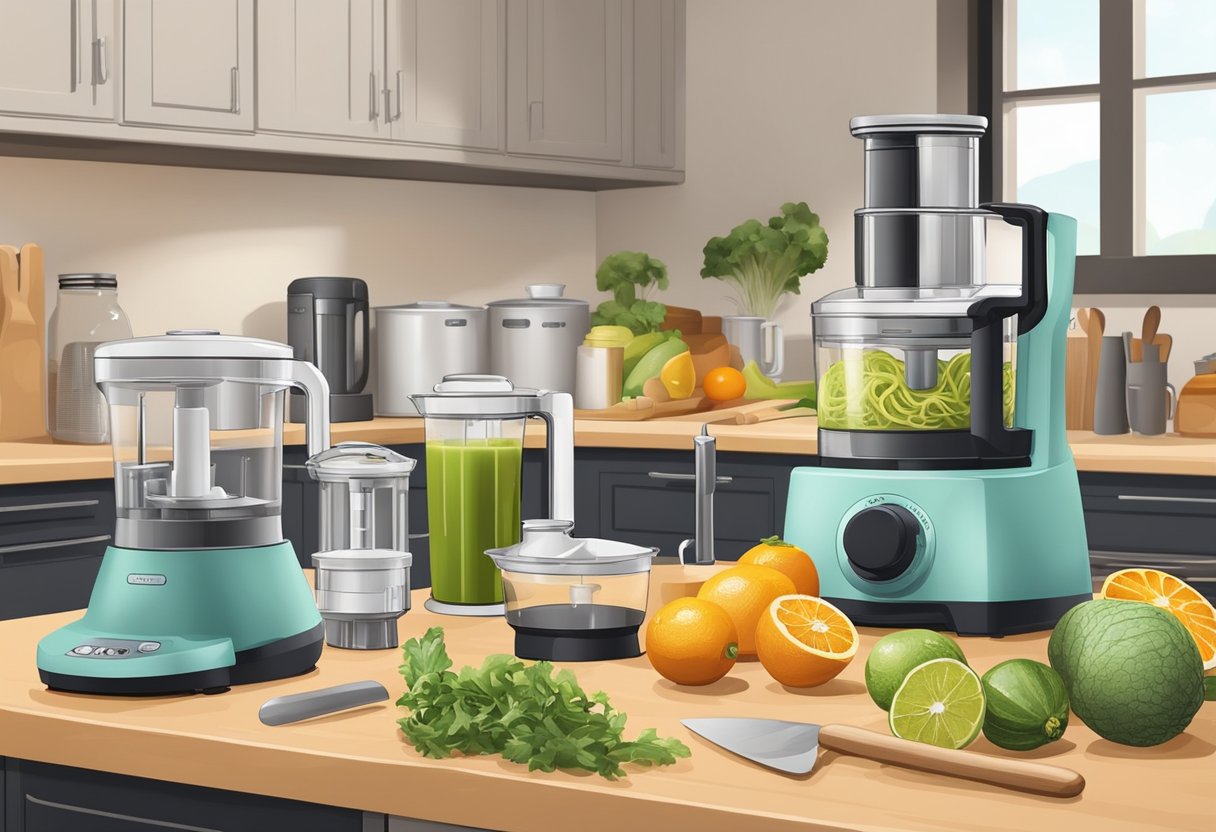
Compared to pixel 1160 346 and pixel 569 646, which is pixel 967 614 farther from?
pixel 1160 346

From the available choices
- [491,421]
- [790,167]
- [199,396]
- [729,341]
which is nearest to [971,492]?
[491,421]

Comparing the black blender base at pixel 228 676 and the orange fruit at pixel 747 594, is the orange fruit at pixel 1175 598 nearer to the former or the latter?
the orange fruit at pixel 747 594

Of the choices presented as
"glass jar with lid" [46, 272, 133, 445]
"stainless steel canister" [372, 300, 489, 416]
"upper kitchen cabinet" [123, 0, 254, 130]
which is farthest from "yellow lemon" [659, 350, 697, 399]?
"glass jar with lid" [46, 272, 133, 445]

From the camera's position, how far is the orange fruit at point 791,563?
1498mm

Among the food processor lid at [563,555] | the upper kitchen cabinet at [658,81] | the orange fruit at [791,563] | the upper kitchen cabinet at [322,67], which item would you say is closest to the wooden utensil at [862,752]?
the food processor lid at [563,555]

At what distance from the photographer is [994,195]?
14.1 ft

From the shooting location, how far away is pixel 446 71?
4.05 metres

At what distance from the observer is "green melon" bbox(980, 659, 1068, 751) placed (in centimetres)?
109

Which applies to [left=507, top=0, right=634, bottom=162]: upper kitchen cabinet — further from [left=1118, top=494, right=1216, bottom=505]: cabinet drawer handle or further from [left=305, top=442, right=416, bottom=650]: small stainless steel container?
[left=305, top=442, right=416, bottom=650]: small stainless steel container

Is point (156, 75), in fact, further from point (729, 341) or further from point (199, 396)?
point (199, 396)

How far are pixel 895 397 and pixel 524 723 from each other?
680 millimetres

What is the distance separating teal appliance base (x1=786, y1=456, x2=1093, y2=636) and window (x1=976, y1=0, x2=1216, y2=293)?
2.60 m

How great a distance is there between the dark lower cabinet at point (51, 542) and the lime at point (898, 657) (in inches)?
82.6

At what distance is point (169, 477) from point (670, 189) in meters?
3.57
